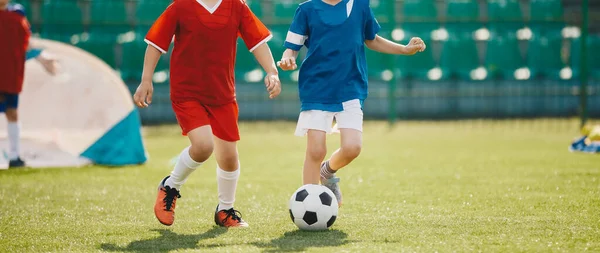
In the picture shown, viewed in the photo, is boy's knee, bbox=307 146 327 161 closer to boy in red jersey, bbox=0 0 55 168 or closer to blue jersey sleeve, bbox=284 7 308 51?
blue jersey sleeve, bbox=284 7 308 51

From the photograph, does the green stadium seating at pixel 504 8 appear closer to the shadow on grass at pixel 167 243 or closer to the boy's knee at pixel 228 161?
the boy's knee at pixel 228 161

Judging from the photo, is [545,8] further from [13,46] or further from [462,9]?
[13,46]

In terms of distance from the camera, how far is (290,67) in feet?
15.8

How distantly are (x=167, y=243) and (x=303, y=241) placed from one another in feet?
2.36

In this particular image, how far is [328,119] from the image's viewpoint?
5.15m

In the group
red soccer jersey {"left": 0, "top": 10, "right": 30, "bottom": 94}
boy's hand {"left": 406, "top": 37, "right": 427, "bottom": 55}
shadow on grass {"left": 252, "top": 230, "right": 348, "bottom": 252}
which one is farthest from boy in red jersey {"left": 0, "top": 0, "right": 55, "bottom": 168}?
shadow on grass {"left": 252, "top": 230, "right": 348, "bottom": 252}

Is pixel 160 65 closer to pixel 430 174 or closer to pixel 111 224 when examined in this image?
pixel 430 174

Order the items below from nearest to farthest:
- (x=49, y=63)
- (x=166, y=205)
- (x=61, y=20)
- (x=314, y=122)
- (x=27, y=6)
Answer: (x=166, y=205) → (x=314, y=122) → (x=49, y=63) → (x=27, y=6) → (x=61, y=20)

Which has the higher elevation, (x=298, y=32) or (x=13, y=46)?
(x=298, y=32)

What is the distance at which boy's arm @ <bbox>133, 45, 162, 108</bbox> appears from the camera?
464 centimetres

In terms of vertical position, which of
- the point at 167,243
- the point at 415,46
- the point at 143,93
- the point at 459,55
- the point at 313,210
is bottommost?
the point at 459,55

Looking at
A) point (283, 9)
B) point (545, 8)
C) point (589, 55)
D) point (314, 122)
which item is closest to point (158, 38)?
point (314, 122)

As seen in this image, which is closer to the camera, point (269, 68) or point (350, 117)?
point (269, 68)

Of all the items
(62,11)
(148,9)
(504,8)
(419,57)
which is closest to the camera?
(62,11)
